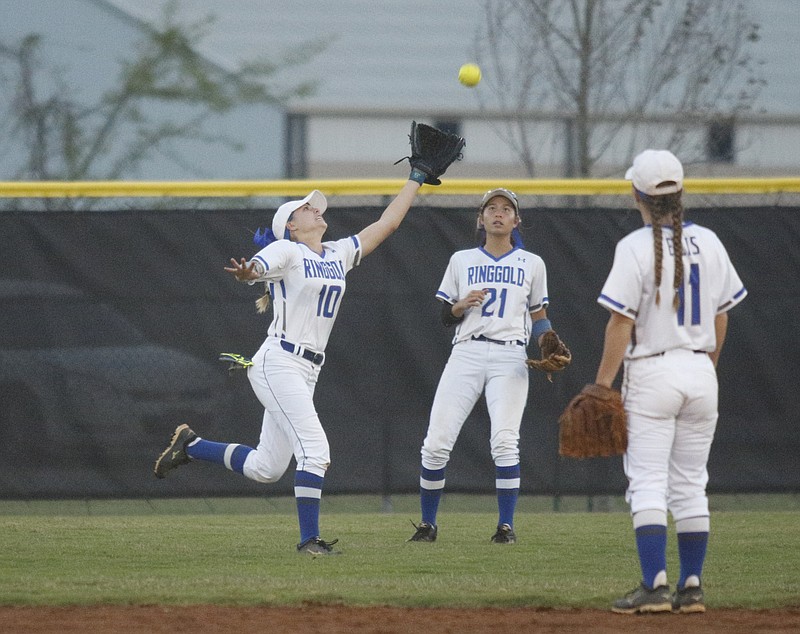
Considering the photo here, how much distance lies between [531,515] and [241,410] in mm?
2053

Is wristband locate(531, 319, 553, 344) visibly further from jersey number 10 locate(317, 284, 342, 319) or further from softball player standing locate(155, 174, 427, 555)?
jersey number 10 locate(317, 284, 342, 319)

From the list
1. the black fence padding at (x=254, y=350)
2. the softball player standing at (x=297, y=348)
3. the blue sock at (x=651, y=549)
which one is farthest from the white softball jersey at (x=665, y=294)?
the black fence padding at (x=254, y=350)

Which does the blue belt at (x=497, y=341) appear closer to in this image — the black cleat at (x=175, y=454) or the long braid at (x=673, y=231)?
the black cleat at (x=175, y=454)

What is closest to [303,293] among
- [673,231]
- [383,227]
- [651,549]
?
[383,227]

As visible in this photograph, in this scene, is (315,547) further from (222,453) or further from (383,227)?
(383,227)

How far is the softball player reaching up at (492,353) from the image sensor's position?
7301 millimetres

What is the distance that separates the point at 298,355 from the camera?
262 inches

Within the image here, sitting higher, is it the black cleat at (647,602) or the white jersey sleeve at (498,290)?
the white jersey sleeve at (498,290)

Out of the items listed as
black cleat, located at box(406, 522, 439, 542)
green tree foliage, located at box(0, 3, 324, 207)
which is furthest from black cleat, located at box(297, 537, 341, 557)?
green tree foliage, located at box(0, 3, 324, 207)

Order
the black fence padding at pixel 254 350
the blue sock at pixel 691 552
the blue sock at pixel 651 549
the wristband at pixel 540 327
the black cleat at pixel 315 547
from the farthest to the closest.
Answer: the black fence padding at pixel 254 350, the wristband at pixel 540 327, the black cleat at pixel 315 547, the blue sock at pixel 691 552, the blue sock at pixel 651 549

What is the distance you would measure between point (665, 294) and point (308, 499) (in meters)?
2.27

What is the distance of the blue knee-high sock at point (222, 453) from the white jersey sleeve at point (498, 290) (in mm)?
1401

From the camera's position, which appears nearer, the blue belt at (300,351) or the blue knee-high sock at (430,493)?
the blue belt at (300,351)

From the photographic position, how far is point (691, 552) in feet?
16.6
